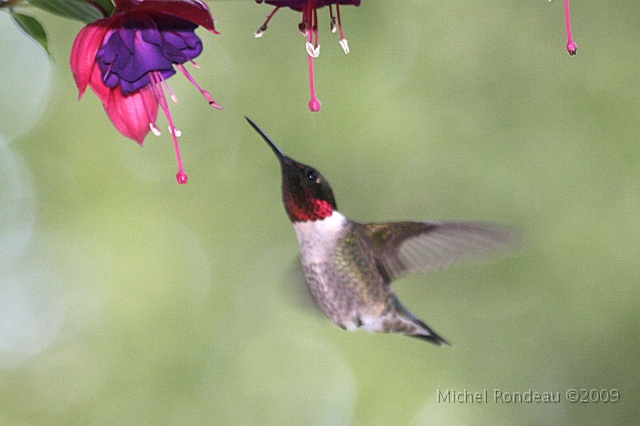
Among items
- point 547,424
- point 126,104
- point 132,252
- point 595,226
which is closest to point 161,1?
point 126,104

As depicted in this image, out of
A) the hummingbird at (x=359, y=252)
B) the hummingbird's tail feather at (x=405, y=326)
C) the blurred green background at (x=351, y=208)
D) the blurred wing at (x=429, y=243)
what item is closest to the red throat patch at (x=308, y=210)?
the hummingbird at (x=359, y=252)

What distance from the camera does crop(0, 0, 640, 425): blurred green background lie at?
307 centimetres

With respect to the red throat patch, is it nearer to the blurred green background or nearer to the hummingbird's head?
the hummingbird's head

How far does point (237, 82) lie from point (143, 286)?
836mm

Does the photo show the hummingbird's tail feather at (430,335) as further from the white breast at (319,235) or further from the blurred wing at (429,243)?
the white breast at (319,235)

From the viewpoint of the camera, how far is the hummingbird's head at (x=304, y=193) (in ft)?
4.37

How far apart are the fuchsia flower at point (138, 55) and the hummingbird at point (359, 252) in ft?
0.92

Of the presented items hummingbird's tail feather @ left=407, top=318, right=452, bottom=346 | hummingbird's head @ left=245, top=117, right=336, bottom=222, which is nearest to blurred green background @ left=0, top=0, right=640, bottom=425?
hummingbird's tail feather @ left=407, top=318, right=452, bottom=346

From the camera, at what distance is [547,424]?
3191mm

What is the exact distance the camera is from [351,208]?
3070 mm

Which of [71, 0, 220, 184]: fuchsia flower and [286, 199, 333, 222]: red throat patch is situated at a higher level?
[71, 0, 220, 184]: fuchsia flower

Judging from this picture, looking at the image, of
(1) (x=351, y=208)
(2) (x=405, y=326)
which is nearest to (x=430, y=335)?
(2) (x=405, y=326)

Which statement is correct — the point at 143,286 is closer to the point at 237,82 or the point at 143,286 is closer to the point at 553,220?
the point at 237,82

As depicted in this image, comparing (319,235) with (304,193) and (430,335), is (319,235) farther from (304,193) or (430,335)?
(430,335)
